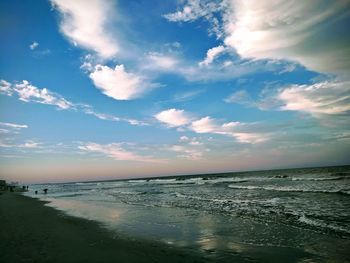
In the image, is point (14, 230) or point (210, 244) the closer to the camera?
point (210, 244)

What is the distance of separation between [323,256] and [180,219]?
790 centimetres

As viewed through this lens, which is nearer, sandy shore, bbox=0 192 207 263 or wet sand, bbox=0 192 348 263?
wet sand, bbox=0 192 348 263

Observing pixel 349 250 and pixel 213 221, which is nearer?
pixel 349 250

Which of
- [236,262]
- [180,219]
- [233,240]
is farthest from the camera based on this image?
[180,219]

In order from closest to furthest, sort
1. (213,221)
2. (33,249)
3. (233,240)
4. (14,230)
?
(33,249)
(233,240)
(14,230)
(213,221)

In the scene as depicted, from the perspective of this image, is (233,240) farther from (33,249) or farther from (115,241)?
(33,249)

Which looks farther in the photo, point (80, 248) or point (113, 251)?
point (80, 248)

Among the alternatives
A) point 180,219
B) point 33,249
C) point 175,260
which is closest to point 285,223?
point 180,219

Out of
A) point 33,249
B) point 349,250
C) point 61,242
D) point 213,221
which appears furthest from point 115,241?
point 349,250

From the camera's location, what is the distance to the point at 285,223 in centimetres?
1180

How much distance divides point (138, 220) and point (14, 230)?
5953 millimetres

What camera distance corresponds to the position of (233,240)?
9.34 meters

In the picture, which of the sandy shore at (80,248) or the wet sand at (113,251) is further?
the sandy shore at (80,248)

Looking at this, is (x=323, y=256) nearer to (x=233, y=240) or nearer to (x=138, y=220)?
(x=233, y=240)
